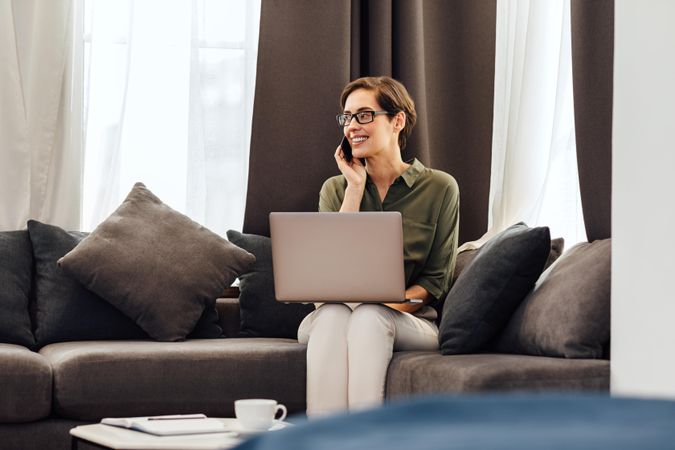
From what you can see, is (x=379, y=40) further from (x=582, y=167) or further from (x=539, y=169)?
(x=582, y=167)

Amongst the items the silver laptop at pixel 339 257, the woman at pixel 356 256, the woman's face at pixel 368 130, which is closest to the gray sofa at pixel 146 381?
the woman at pixel 356 256

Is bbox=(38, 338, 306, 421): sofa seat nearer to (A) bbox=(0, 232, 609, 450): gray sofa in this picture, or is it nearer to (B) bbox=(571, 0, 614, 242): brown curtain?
(A) bbox=(0, 232, 609, 450): gray sofa

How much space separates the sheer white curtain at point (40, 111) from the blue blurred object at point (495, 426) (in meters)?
3.43

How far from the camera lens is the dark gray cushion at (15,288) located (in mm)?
3592

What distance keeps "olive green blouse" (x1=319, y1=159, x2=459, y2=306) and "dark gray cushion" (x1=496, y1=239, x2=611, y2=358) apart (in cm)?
57

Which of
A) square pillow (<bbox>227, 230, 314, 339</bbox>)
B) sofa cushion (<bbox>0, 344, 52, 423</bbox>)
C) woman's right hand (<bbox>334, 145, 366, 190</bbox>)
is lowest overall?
sofa cushion (<bbox>0, 344, 52, 423</bbox>)

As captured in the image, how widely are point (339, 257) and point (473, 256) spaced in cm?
84

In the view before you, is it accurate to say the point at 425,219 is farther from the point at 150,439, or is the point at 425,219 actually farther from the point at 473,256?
the point at 150,439

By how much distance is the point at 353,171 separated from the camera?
151 inches

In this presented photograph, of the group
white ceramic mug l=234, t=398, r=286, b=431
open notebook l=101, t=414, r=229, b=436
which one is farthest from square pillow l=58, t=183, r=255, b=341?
white ceramic mug l=234, t=398, r=286, b=431

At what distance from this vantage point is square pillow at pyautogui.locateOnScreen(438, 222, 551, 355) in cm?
304

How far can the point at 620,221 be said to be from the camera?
8.32 feet

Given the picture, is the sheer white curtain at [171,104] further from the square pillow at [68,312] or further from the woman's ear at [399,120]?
the woman's ear at [399,120]

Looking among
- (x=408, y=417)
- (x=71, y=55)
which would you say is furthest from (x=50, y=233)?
(x=408, y=417)
